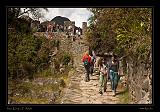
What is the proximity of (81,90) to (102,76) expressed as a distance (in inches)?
13.7

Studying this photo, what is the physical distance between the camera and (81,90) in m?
7.09

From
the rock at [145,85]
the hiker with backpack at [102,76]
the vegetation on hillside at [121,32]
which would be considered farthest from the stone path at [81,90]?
the rock at [145,85]

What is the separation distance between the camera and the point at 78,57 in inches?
285

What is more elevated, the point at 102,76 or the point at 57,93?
the point at 102,76

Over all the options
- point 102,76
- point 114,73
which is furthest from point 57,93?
point 114,73

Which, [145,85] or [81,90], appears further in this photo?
[81,90]

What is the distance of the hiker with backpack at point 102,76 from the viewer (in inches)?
275

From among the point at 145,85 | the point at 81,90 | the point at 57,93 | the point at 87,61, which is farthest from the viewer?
the point at 87,61

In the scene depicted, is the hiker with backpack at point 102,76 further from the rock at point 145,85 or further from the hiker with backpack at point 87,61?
the rock at point 145,85

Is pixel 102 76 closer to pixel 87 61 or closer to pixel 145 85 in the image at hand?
pixel 87 61
